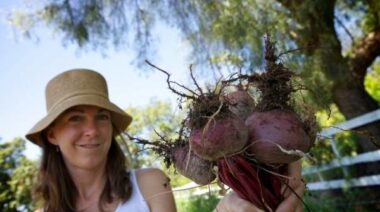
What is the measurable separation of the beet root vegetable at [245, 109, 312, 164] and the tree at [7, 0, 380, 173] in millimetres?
2887

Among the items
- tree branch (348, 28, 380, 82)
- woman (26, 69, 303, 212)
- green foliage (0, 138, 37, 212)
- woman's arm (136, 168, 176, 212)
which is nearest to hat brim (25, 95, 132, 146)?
woman (26, 69, 303, 212)

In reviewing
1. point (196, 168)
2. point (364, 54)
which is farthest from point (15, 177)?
point (196, 168)

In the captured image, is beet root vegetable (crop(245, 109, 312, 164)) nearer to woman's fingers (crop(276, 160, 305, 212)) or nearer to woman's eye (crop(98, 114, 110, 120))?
woman's fingers (crop(276, 160, 305, 212))

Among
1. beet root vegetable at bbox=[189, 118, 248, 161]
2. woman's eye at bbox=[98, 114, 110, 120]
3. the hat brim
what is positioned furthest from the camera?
woman's eye at bbox=[98, 114, 110, 120]

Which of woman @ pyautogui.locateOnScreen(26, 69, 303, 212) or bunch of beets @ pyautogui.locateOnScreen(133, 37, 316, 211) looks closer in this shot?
bunch of beets @ pyautogui.locateOnScreen(133, 37, 316, 211)

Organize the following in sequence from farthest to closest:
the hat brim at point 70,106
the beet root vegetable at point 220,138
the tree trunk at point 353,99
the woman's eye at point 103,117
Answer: the tree trunk at point 353,99, the woman's eye at point 103,117, the hat brim at point 70,106, the beet root vegetable at point 220,138

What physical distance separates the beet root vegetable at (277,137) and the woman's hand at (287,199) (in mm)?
60

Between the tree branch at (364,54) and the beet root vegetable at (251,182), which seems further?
the tree branch at (364,54)

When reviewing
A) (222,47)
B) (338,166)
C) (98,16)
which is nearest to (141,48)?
(98,16)

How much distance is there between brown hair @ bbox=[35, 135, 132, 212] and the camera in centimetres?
179

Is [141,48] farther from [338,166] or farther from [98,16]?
[338,166]

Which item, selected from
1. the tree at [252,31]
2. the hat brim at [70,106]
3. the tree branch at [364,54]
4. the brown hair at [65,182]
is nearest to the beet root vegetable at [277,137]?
→ the hat brim at [70,106]

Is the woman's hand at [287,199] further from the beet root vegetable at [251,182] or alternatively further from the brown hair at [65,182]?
the brown hair at [65,182]

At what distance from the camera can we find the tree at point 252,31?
4.16 metres
